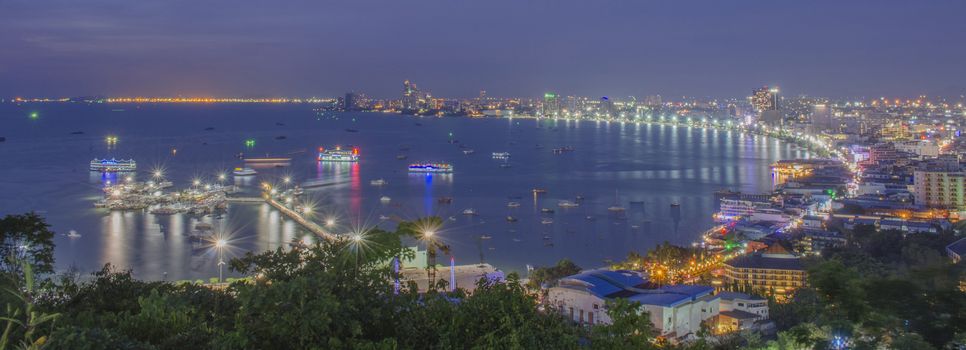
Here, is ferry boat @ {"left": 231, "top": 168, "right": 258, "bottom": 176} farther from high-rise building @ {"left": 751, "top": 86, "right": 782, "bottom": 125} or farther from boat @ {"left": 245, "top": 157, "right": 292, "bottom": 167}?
high-rise building @ {"left": 751, "top": 86, "right": 782, "bottom": 125}

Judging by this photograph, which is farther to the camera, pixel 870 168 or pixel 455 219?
pixel 870 168

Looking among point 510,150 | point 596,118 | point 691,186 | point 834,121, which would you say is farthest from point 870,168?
point 596,118

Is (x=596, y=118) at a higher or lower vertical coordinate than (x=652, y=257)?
higher

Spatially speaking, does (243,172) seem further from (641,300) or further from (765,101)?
(765,101)

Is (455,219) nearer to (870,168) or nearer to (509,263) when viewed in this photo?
(509,263)

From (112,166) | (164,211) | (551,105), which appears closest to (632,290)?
(164,211)

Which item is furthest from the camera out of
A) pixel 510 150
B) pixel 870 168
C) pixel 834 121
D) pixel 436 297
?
pixel 834 121

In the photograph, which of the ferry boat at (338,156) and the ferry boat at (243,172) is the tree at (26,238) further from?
the ferry boat at (338,156)
